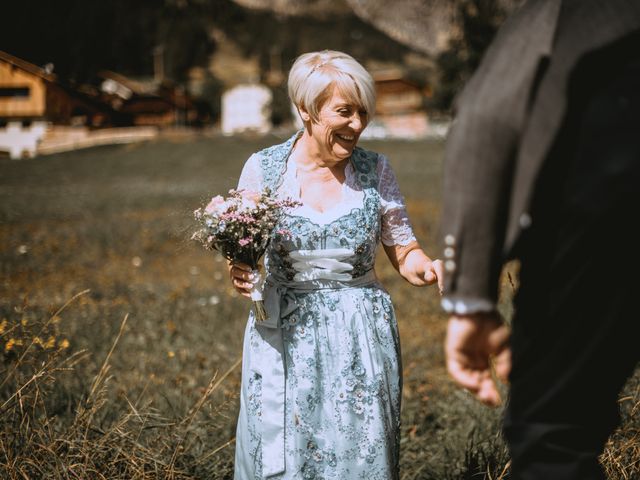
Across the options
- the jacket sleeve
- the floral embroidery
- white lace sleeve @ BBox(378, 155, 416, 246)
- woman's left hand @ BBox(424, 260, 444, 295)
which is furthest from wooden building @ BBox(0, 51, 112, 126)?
the jacket sleeve

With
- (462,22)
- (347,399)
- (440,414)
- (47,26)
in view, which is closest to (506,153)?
(347,399)

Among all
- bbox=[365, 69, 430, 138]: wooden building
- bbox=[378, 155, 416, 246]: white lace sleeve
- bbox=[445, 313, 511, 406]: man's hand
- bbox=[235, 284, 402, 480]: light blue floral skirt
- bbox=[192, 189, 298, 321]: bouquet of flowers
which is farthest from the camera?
bbox=[365, 69, 430, 138]: wooden building

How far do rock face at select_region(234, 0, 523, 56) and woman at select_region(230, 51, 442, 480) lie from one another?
5747mm

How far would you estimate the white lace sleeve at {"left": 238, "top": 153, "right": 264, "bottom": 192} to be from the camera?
2705mm

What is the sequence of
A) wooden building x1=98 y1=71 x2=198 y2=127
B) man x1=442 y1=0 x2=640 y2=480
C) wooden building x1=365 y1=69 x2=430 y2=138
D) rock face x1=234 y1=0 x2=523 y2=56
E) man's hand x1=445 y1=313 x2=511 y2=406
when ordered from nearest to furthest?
man x1=442 y1=0 x2=640 y2=480 < man's hand x1=445 y1=313 x2=511 y2=406 < rock face x1=234 y1=0 x2=523 y2=56 < wooden building x1=98 y1=71 x2=198 y2=127 < wooden building x1=365 y1=69 x2=430 y2=138

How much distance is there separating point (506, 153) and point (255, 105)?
63918mm

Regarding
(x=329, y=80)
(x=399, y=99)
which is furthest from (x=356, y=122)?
(x=399, y=99)

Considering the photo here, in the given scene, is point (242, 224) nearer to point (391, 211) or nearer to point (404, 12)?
point (391, 211)

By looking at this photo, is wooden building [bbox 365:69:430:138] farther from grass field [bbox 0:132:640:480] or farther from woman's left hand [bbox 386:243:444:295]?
woman's left hand [bbox 386:243:444:295]

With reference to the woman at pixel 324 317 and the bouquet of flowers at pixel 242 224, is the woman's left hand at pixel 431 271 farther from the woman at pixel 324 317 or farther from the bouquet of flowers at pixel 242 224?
the bouquet of flowers at pixel 242 224

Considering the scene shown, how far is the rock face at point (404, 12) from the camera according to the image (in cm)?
890

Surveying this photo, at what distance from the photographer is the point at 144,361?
4875 millimetres

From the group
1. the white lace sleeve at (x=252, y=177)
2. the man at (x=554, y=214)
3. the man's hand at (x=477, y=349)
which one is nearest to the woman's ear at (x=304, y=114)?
the white lace sleeve at (x=252, y=177)

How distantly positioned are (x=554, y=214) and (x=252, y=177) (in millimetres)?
1481
